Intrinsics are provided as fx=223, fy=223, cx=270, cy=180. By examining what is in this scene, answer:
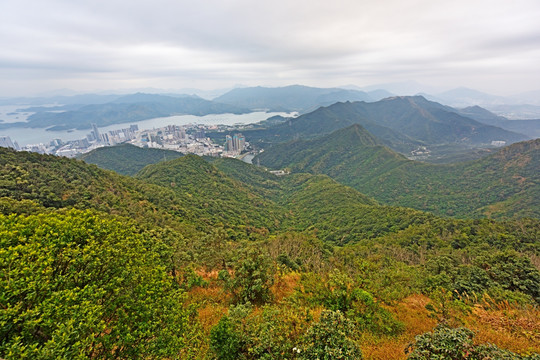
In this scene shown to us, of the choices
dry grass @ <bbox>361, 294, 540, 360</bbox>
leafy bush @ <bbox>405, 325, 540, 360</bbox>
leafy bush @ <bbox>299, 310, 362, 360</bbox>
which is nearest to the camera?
leafy bush @ <bbox>405, 325, 540, 360</bbox>

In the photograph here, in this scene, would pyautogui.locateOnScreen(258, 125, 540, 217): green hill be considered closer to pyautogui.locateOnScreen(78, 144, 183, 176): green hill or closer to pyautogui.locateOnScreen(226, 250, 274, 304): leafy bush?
pyautogui.locateOnScreen(226, 250, 274, 304): leafy bush

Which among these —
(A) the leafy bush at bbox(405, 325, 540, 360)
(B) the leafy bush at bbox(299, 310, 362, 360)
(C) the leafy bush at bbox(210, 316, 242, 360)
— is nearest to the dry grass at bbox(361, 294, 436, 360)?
(A) the leafy bush at bbox(405, 325, 540, 360)

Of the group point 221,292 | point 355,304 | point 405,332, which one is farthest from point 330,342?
point 221,292

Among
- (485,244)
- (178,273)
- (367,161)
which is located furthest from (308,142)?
(178,273)

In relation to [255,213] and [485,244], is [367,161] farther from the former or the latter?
[485,244]

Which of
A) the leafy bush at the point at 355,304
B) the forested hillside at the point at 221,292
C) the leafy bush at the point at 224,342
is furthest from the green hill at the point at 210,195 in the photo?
the leafy bush at the point at 224,342

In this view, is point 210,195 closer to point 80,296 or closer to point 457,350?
point 80,296

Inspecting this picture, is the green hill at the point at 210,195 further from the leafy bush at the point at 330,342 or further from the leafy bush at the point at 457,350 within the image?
the leafy bush at the point at 457,350
